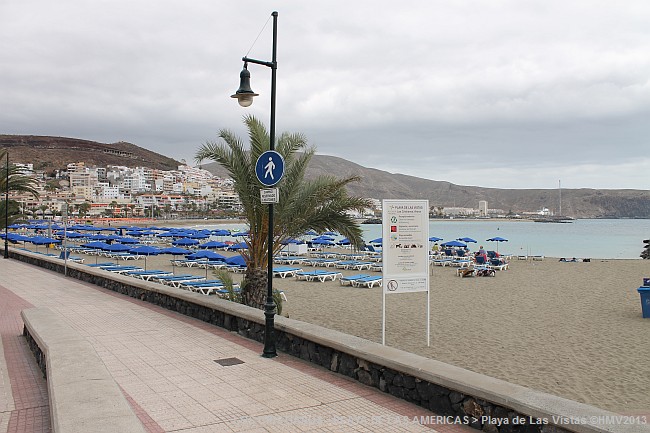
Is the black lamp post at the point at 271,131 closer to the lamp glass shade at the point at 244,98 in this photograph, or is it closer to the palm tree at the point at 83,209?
the lamp glass shade at the point at 244,98

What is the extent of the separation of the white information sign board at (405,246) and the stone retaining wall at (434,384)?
1.56 metres

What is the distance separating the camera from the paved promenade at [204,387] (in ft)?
13.8

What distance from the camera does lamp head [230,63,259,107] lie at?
6900 mm

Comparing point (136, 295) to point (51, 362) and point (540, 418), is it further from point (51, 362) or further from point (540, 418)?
point (540, 418)

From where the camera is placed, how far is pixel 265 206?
1038cm

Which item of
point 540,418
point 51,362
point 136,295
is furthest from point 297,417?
point 136,295

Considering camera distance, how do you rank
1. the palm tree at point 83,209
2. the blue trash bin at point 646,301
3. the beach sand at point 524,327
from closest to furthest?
the beach sand at point 524,327 → the blue trash bin at point 646,301 → the palm tree at point 83,209

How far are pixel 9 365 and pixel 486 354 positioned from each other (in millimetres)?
7008

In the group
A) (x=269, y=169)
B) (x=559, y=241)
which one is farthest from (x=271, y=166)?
(x=559, y=241)

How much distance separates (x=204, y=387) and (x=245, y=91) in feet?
12.4

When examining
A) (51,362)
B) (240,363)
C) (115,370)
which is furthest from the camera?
(240,363)

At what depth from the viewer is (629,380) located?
726cm

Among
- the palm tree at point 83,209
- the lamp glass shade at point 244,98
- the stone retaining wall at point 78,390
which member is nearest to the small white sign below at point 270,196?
the lamp glass shade at point 244,98

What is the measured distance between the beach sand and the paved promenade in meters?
3.25
